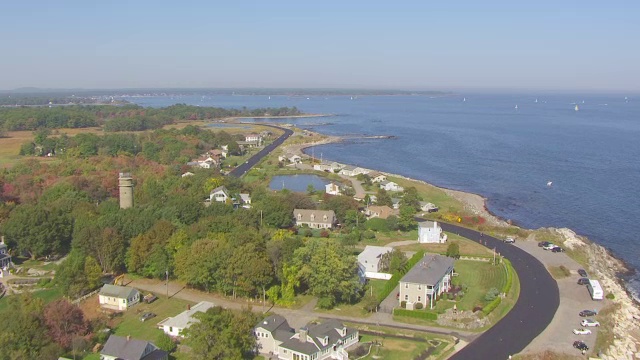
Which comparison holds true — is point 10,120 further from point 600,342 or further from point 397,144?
point 600,342

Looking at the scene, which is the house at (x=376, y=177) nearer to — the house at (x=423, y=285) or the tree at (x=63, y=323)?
the house at (x=423, y=285)

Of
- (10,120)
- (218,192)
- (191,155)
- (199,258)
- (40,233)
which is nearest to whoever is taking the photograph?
(199,258)

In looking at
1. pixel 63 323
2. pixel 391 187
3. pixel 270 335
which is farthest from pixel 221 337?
pixel 391 187

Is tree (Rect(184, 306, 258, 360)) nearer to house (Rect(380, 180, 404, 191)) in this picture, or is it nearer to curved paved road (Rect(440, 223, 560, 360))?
curved paved road (Rect(440, 223, 560, 360))

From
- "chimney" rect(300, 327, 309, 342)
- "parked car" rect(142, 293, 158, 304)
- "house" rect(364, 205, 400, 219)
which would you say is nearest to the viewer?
"chimney" rect(300, 327, 309, 342)

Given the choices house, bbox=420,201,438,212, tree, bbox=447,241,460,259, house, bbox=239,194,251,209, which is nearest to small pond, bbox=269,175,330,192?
house, bbox=239,194,251,209

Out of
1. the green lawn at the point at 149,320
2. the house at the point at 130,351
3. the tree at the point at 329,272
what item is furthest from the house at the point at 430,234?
the house at the point at 130,351

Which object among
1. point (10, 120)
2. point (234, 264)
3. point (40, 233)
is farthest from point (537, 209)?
point (10, 120)
